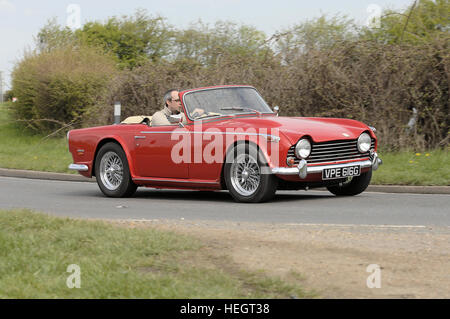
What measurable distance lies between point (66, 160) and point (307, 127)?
1051cm

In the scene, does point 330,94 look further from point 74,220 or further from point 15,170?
point 74,220

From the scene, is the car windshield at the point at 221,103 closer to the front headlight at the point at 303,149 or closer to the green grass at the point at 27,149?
the front headlight at the point at 303,149

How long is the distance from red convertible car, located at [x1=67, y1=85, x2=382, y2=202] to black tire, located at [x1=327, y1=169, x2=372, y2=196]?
2cm

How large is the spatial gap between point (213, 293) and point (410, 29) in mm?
17297

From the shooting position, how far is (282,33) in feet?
66.4

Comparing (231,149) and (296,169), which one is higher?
(231,149)

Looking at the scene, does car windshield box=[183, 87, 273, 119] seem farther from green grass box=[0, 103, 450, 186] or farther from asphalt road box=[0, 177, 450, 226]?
green grass box=[0, 103, 450, 186]

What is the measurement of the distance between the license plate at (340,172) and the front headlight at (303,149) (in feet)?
1.17

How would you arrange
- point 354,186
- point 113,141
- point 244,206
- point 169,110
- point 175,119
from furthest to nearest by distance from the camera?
point 113,141 < point 169,110 < point 354,186 < point 175,119 < point 244,206

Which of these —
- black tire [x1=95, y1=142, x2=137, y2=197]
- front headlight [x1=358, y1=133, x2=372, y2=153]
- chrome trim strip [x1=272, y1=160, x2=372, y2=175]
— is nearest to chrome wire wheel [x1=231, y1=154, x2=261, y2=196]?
chrome trim strip [x1=272, y1=160, x2=372, y2=175]

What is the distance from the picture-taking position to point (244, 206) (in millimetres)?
10484

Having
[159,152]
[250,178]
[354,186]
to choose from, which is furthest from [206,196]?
[354,186]

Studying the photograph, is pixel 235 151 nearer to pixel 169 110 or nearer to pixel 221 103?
pixel 221 103

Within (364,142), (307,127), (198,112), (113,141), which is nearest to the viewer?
(307,127)
